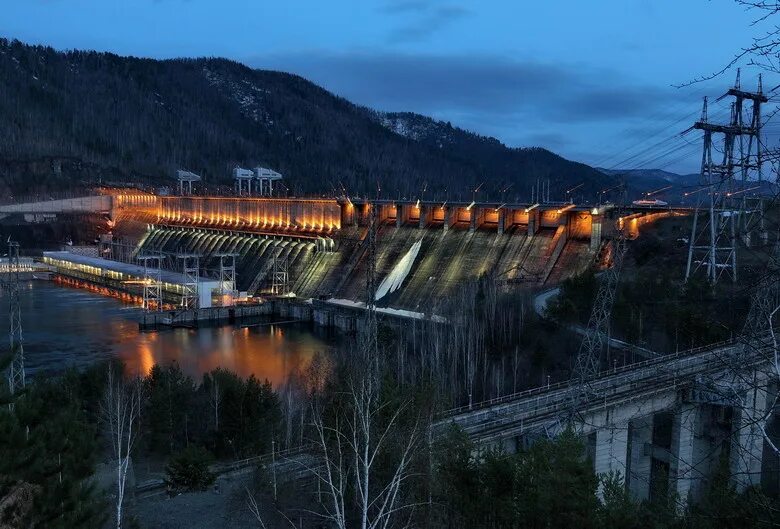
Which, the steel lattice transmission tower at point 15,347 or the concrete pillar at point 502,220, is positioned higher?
the concrete pillar at point 502,220

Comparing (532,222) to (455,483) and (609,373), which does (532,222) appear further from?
(455,483)

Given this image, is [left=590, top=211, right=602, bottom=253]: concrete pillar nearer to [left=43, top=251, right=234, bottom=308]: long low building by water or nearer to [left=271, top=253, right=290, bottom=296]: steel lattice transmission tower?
[left=271, top=253, right=290, bottom=296]: steel lattice transmission tower

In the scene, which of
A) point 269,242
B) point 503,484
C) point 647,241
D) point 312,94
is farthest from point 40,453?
point 312,94

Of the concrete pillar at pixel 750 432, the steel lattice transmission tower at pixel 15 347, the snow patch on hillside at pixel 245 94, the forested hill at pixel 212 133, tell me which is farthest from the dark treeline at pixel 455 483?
the snow patch on hillside at pixel 245 94

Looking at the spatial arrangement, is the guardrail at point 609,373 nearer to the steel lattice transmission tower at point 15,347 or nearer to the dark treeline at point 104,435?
the dark treeline at point 104,435

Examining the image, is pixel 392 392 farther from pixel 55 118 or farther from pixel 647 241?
pixel 55 118

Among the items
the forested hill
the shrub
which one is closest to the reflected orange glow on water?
the shrub
